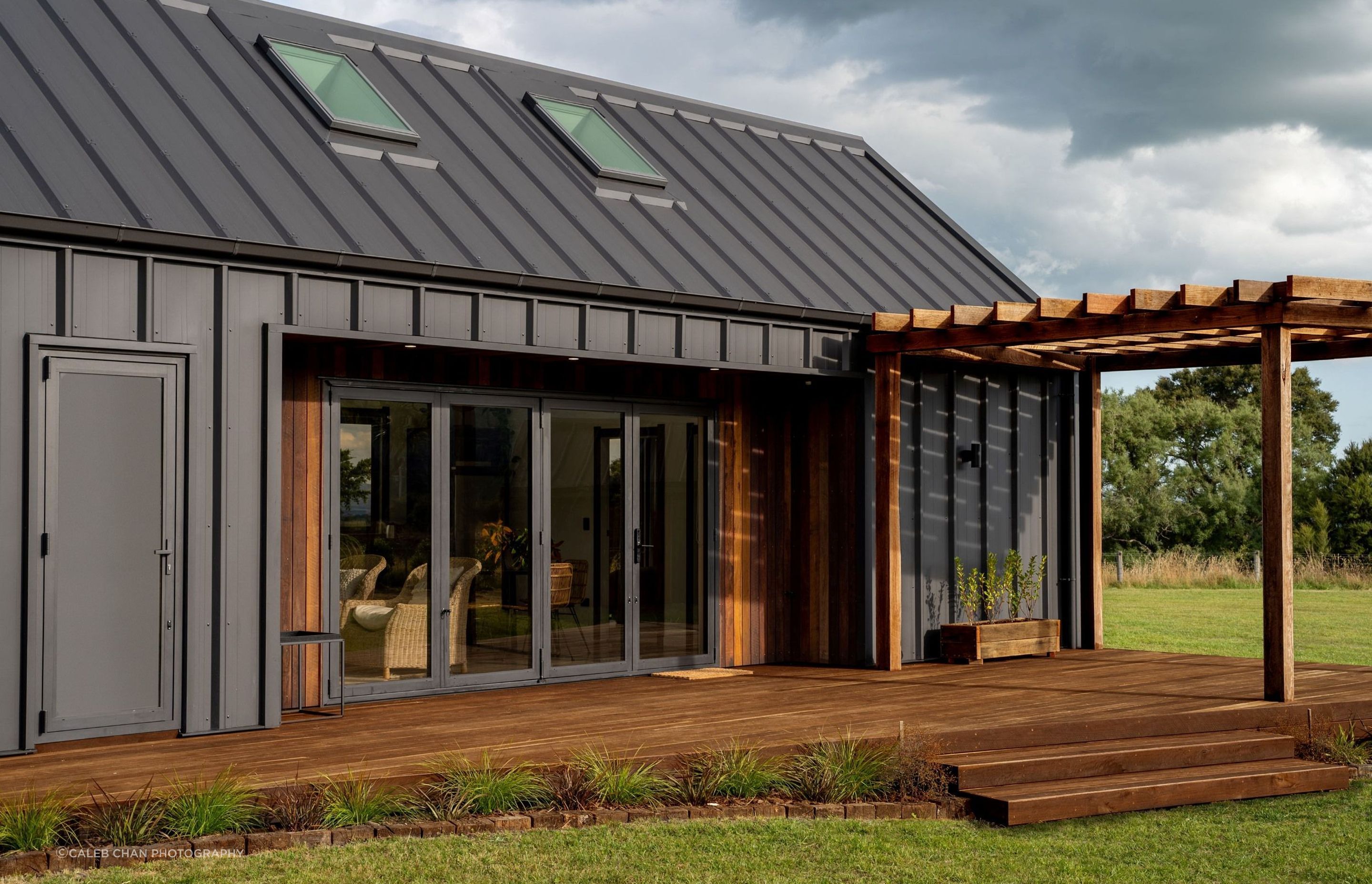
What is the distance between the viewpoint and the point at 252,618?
23.6 ft

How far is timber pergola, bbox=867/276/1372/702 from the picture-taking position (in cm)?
806

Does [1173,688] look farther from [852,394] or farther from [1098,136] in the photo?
[1098,136]

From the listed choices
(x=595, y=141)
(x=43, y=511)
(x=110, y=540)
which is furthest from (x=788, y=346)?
(x=43, y=511)

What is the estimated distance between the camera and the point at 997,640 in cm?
1051

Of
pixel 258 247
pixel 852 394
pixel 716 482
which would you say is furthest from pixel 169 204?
pixel 852 394

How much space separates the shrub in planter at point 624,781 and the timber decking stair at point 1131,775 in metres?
1.59

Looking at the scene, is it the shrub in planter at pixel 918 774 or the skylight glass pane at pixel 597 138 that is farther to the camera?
the skylight glass pane at pixel 597 138

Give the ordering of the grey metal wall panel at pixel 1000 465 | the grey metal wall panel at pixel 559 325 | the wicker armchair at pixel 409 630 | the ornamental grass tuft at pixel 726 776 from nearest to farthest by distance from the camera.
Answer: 1. the ornamental grass tuft at pixel 726 776
2. the wicker armchair at pixel 409 630
3. the grey metal wall panel at pixel 559 325
4. the grey metal wall panel at pixel 1000 465

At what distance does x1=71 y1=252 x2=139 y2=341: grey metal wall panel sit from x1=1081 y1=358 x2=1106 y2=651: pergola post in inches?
320

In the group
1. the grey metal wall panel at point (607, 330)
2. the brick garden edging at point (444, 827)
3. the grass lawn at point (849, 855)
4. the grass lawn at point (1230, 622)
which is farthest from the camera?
the grass lawn at point (1230, 622)

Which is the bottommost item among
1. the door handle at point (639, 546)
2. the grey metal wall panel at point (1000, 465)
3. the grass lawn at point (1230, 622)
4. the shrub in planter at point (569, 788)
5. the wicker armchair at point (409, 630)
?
the grass lawn at point (1230, 622)

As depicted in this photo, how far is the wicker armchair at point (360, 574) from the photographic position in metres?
8.21

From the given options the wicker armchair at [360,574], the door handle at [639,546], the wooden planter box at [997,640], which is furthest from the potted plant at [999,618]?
the wicker armchair at [360,574]

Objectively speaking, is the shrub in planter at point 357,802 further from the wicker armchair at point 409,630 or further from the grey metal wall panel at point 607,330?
the grey metal wall panel at point 607,330
